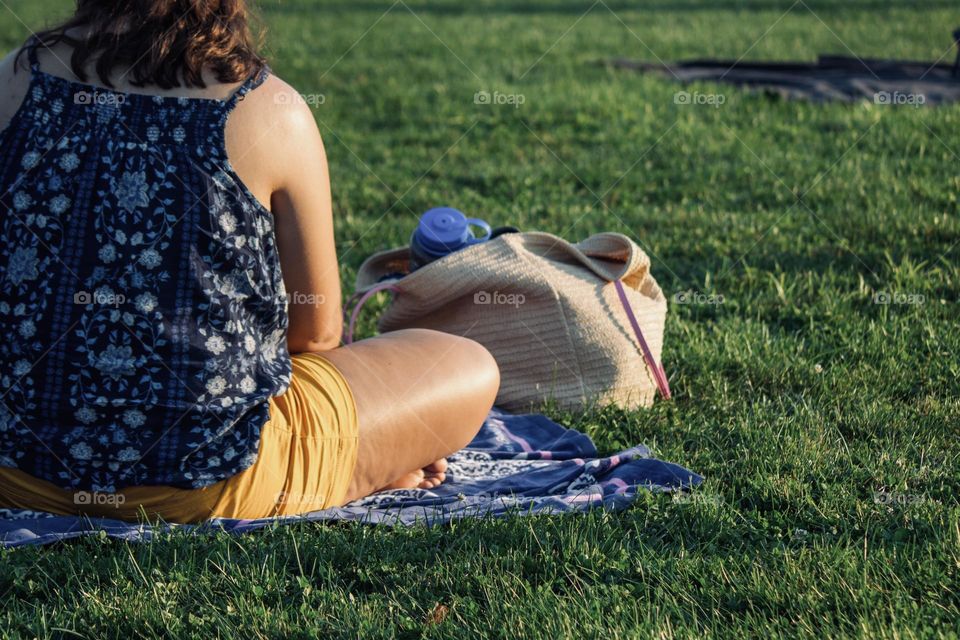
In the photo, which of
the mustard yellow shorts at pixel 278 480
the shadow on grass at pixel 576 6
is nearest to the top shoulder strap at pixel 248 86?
the mustard yellow shorts at pixel 278 480

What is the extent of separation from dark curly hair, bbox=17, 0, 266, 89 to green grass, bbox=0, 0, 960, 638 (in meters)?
0.47

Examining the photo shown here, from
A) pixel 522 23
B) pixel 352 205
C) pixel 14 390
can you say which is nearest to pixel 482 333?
pixel 14 390

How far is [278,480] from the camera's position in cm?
263

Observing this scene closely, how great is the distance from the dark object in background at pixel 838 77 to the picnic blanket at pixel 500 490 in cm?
468

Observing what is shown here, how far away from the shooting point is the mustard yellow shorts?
101 inches

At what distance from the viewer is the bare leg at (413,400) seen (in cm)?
279

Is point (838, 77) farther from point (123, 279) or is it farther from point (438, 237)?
point (123, 279)

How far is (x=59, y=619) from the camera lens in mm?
2305

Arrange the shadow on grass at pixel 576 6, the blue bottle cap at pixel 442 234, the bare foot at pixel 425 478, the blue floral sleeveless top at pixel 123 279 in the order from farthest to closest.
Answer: the shadow on grass at pixel 576 6
the blue bottle cap at pixel 442 234
the bare foot at pixel 425 478
the blue floral sleeveless top at pixel 123 279

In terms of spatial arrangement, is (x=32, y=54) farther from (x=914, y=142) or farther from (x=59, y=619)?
(x=914, y=142)

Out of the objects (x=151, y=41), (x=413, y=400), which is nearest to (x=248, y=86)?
(x=151, y=41)

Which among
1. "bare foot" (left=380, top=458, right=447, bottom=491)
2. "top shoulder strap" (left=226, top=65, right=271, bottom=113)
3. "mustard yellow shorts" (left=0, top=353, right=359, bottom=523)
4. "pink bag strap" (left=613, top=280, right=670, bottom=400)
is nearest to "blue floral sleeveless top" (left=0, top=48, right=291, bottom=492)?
"top shoulder strap" (left=226, top=65, right=271, bottom=113)

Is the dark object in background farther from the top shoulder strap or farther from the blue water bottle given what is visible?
the top shoulder strap

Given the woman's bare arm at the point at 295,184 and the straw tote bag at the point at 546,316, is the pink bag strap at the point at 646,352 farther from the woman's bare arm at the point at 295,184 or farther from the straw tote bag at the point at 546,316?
the woman's bare arm at the point at 295,184
